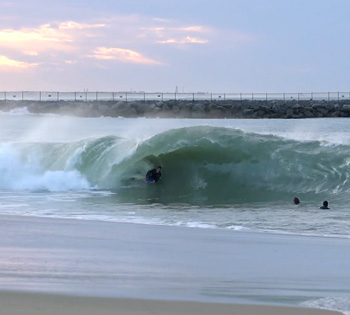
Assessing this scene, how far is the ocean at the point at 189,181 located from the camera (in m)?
12.9

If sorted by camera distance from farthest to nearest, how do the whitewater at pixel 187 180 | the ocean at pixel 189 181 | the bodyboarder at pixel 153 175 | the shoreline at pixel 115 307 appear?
1. the bodyboarder at pixel 153 175
2. the whitewater at pixel 187 180
3. the ocean at pixel 189 181
4. the shoreline at pixel 115 307

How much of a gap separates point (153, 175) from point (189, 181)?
888 millimetres

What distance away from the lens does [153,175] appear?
19.0m

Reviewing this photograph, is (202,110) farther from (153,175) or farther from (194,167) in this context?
(153,175)

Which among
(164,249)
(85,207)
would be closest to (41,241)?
(164,249)

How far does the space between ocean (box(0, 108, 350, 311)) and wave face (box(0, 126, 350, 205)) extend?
0.03m

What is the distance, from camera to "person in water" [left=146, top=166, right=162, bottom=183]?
1892 cm

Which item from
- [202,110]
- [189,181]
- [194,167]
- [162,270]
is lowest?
[189,181]

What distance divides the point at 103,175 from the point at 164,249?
36.2 ft

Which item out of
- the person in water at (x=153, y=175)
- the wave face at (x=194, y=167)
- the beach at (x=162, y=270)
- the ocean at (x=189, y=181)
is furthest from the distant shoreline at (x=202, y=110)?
the beach at (x=162, y=270)

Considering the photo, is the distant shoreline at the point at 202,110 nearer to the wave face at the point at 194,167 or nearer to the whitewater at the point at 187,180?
the whitewater at the point at 187,180

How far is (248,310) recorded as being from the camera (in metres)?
6.20

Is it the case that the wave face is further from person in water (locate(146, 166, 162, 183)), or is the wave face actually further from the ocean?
person in water (locate(146, 166, 162, 183))

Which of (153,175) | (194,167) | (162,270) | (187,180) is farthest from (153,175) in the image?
(162,270)
